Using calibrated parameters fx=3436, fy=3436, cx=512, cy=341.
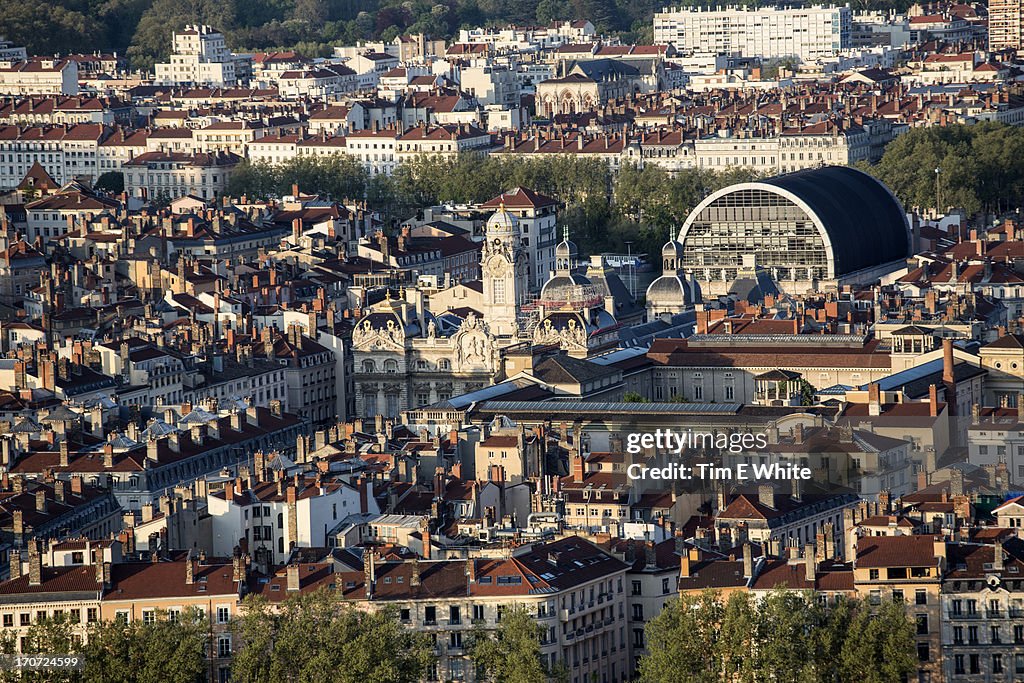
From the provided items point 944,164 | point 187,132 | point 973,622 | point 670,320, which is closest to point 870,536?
point 973,622

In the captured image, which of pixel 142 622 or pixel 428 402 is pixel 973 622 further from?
pixel 428 402

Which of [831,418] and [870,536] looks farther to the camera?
[831,418]

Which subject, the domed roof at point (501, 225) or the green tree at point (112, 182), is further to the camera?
the green tree at point (112, 182)

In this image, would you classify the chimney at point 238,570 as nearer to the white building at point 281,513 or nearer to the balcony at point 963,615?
the white building at point 281,513

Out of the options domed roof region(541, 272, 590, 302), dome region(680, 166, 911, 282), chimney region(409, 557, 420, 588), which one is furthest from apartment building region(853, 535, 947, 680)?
dome region(680, 166, 911, 282)

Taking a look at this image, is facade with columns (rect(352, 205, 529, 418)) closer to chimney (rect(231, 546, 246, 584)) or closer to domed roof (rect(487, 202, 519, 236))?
domed roof (rect(487, 202, 519, 236))

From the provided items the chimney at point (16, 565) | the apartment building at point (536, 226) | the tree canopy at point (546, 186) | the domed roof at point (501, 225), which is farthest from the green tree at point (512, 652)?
the tree canopy at point (546, 186)

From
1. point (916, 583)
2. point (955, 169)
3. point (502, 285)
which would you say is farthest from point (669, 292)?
point (916, 583)

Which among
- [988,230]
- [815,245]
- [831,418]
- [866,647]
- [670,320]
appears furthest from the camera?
[988,230]
